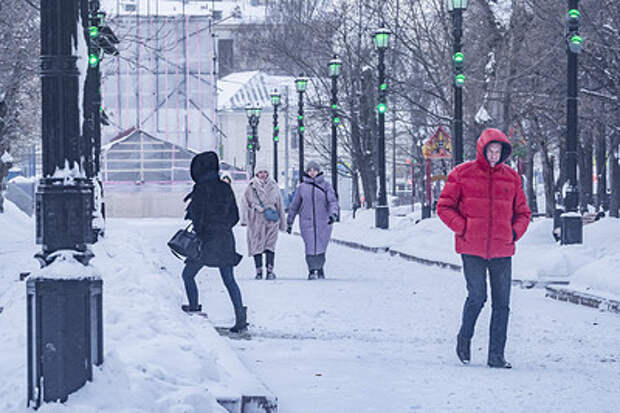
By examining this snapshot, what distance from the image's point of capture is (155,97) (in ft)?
222

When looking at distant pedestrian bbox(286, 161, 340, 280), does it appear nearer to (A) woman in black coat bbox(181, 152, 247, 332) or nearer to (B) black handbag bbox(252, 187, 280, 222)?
(B) black handbag bbox(252, 187, 280, 222)

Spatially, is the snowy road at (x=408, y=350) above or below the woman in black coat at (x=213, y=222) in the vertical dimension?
below

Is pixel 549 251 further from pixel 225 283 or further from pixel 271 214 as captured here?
pixel 225 283

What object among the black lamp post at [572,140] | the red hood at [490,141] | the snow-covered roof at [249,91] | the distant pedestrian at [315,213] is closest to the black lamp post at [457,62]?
the black lamp post at [572,140]

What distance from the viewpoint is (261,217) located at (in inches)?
618

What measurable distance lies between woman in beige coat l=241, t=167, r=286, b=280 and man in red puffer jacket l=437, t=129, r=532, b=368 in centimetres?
782

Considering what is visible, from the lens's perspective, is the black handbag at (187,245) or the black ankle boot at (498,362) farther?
the black handbag at (187,245)

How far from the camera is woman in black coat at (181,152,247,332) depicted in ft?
31.6

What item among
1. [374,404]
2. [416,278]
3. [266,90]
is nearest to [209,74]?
[266,90]

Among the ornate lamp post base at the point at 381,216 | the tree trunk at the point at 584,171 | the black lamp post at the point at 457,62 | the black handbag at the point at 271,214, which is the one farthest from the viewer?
the tree trunk at the point at 584,171

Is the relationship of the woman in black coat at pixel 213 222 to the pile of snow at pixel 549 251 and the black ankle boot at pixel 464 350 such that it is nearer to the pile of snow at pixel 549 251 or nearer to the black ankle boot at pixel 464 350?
the black ankle boot at pixel 464 350

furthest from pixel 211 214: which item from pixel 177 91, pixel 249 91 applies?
pixel 249 91

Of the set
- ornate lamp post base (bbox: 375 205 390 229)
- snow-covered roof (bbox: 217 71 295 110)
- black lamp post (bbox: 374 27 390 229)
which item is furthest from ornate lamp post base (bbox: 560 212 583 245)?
snow-covered roof (bbox: 217 71 295 110)

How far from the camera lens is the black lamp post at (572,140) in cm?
1716
